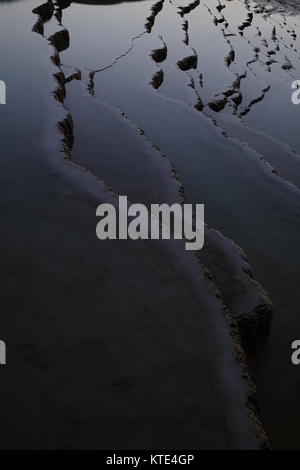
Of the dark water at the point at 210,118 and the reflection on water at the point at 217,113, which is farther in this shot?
the reflection on water at the point at 217,113

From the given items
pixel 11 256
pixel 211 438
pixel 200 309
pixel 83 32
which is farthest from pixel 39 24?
pixel 211 438

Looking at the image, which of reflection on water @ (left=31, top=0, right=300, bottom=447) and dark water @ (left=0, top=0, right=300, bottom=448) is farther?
reflection on water @ (left=31, top=0, right=300, bottom=447)

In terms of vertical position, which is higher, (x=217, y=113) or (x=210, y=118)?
(x=217, y=113)

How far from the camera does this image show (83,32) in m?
9.73

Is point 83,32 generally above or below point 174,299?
above

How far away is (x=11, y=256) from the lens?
2520 mm

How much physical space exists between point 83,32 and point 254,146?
545 cm

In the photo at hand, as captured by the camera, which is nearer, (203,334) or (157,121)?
(203,334)

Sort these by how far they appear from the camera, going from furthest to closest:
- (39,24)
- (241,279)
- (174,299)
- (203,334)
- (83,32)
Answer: (83,32), (39,24), (241,279), (174,299), (203,334)

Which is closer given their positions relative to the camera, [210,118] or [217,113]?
[210,118]
